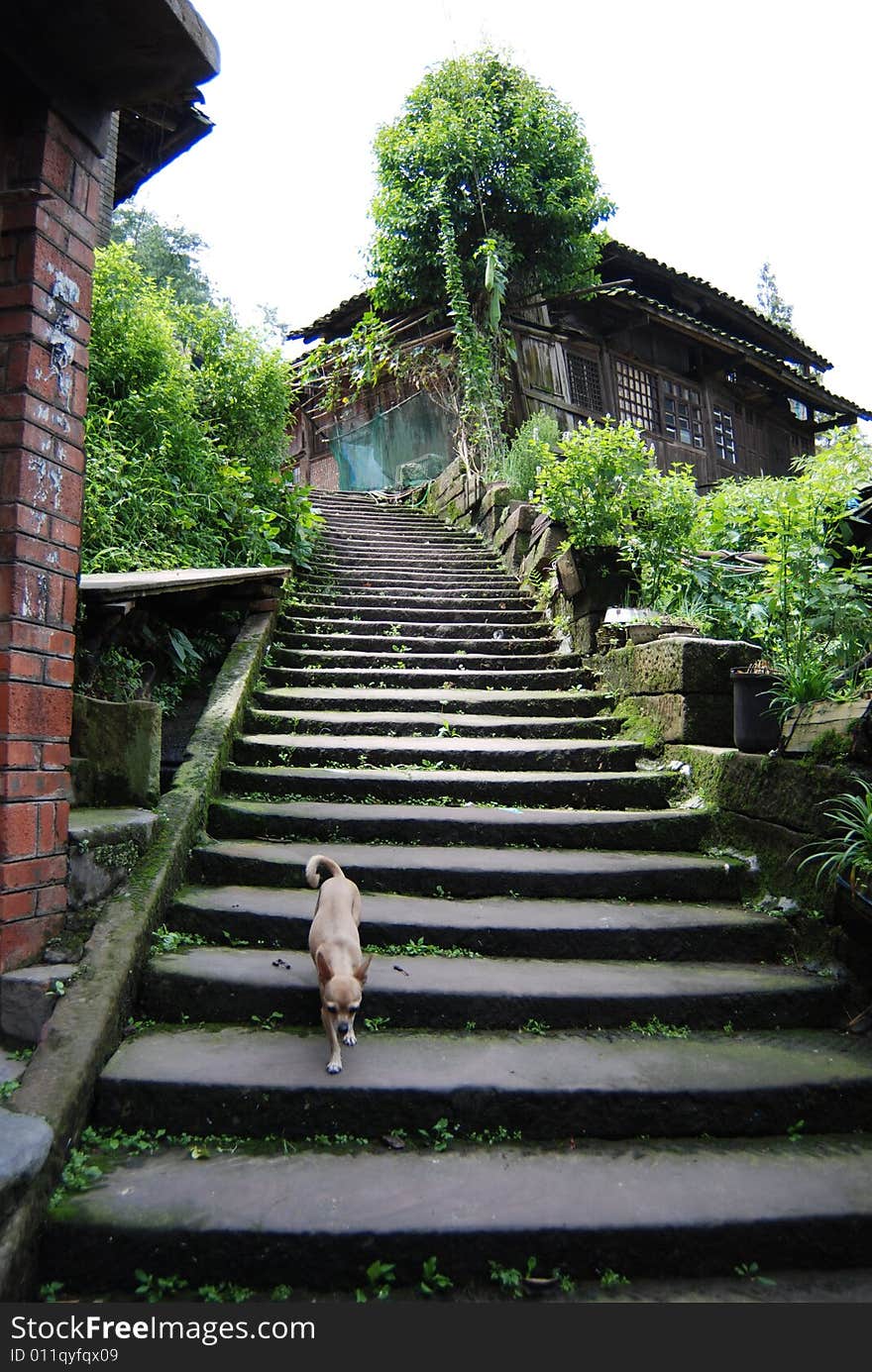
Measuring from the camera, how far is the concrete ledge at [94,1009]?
1.92 m

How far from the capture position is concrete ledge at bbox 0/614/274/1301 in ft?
6.30

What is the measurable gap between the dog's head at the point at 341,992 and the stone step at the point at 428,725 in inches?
98.6

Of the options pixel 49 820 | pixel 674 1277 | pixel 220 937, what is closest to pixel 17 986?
pixel 49 820

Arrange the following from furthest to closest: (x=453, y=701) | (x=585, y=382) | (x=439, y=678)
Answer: (x=585, y=382) → (x=439, y=678) → (x=453, y=701)

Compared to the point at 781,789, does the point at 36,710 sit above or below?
above

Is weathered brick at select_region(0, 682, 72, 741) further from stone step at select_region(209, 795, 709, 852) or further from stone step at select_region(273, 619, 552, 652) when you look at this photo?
stone step at select_region(273, 619, 552, 652)

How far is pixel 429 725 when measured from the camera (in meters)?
5.10

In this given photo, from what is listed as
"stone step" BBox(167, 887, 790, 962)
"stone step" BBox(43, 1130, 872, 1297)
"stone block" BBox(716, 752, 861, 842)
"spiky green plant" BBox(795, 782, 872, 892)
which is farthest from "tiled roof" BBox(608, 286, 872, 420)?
"stone step" BBox(43, 1130, 872, 1297)

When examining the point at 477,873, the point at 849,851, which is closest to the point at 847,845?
the point at 849,851

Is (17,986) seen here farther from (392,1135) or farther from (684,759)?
(684,759)

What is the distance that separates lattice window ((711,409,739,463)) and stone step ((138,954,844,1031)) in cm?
1519

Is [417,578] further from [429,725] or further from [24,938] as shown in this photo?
[24,938]

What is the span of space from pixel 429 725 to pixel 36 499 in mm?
2960

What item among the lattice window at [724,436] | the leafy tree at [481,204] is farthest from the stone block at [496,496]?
the lattice window at [724,436]
